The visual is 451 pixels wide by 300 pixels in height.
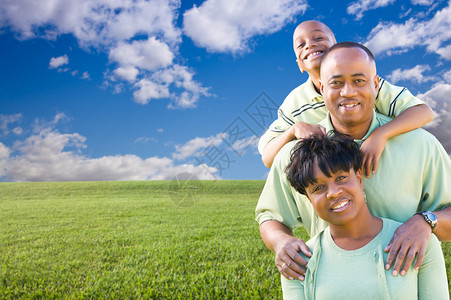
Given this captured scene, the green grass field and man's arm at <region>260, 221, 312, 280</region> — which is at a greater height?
man's arm at <region>260, 221, 312, 280</region>

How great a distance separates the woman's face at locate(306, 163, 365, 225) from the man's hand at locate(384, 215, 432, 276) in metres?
0.20

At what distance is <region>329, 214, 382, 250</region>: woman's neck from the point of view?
5.79 feet

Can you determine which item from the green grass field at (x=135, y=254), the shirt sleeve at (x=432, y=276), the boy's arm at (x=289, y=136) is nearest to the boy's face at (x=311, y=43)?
the boy's arm at (x=289, y=136)

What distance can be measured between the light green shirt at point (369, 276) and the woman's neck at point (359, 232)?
24 mm

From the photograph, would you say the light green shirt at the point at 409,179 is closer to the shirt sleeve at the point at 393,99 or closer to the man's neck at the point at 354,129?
the man's neck at the point at 354,129

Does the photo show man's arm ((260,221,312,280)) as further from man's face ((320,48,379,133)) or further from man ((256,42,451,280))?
man's face ((320,48,379,133))

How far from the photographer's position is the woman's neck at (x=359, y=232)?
1766 mm

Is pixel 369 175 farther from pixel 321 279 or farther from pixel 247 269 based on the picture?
pixel 247 269

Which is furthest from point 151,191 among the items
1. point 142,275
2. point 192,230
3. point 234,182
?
point 142,275

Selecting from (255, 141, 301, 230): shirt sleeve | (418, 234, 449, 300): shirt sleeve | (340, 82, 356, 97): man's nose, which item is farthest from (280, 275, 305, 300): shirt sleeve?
(340, 82, 356, 97): man's nose

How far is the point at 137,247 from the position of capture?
25.1ft

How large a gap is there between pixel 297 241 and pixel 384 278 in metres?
0.42

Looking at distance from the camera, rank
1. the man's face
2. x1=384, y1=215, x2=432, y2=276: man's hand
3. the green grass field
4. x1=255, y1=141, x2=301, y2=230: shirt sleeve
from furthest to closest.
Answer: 1. the green grass field
2. x1=255, y1=141, x2=301, y2=230: shirt sleeve
3. the man's face
4. x1=384, y1=215, x2=432, y2=276: man's hand

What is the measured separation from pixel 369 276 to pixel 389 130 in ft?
2.42
